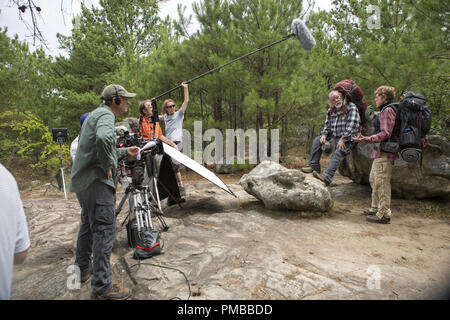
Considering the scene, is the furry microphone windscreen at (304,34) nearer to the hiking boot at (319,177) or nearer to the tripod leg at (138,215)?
the hiking boot at (319,177)

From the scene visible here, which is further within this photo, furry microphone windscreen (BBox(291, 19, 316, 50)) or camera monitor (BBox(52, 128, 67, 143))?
camera monitor (BBox(52, 128, 67, 143))

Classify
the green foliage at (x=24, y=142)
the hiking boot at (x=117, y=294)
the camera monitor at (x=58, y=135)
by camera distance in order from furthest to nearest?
the green foliage at (x=24, y=142) < the camera monitor at (x=58, y=135) < the hiking boot at (x=117, y=294)

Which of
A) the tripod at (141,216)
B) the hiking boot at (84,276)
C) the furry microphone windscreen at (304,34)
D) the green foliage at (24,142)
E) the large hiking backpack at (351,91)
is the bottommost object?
the hiking boot at (84,276)

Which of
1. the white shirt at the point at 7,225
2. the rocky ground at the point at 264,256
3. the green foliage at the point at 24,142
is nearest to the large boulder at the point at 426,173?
the rocky ground at the point at 264,256

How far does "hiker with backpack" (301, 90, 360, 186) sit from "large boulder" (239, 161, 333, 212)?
31 centimetres

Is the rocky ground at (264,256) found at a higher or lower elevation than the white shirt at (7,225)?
lower

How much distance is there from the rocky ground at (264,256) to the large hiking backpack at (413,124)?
3.35ft

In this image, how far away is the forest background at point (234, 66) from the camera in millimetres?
4707

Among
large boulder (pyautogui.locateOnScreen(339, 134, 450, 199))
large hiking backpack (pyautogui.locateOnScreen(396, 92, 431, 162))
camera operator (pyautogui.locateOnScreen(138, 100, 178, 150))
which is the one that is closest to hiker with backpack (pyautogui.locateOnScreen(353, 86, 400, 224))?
large hiking backpack (pyautogui.locateOnScreen(396, 92, 431, 162))

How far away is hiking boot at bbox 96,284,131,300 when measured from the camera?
1933mm

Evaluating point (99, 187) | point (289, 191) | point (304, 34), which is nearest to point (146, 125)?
point (99, 187)

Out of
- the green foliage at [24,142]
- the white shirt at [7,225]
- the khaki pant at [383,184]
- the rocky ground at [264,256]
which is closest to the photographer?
the white shirt at [7,225]

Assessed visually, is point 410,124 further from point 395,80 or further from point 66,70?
point 66,70

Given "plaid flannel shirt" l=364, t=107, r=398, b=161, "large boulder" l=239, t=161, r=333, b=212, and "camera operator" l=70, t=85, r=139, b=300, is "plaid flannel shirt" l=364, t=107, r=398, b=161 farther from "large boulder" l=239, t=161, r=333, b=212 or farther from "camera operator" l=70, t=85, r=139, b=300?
"camera operator" l=70, t=85, r=139, b=300
